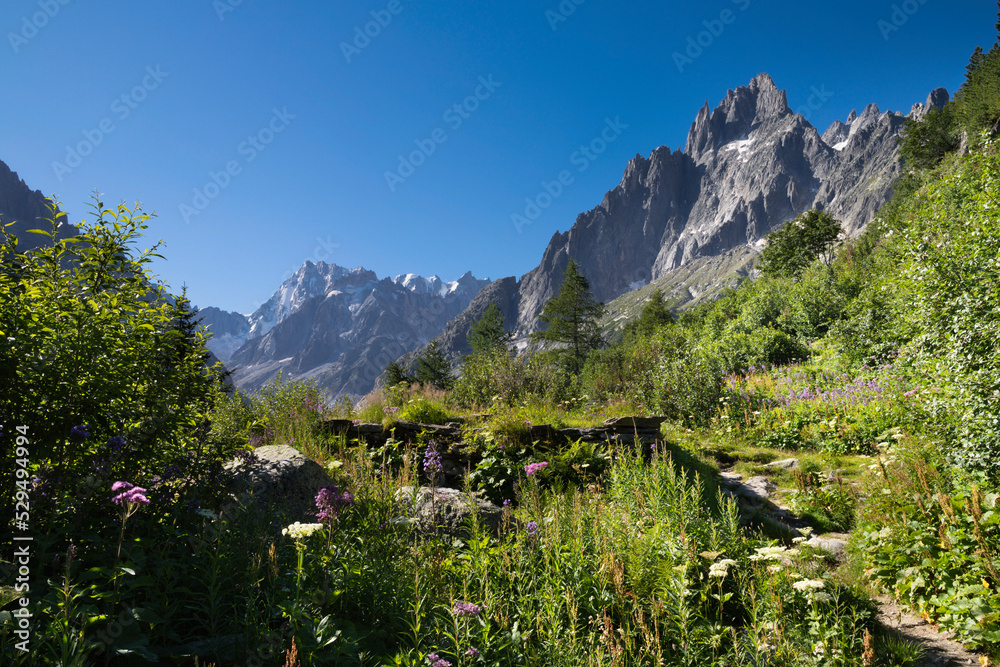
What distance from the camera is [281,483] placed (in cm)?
424

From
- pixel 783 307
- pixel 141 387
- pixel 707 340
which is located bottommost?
pixel 141 387

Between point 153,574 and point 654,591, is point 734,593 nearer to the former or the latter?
point 654,591

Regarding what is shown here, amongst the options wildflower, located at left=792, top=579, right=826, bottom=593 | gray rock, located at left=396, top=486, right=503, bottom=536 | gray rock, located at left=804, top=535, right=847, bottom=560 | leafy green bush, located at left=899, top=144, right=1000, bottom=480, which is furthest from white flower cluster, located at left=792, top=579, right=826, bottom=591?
leafy green bush, located at left=899, top=144, right=1000, bottom=480

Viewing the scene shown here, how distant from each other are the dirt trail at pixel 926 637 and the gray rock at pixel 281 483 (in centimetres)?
481

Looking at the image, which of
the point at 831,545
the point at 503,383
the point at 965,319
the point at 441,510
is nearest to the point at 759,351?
Result: the point at 503,383

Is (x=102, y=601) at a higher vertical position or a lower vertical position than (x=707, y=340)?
lower

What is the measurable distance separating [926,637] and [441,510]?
4.03 metres

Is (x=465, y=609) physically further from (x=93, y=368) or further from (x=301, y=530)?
(x=93, y=368)

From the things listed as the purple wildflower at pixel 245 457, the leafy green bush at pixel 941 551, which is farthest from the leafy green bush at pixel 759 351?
the purple wildflower at pixel 245 457

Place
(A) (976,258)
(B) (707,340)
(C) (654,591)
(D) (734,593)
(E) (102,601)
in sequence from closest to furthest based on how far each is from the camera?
(E) (102,601) → (C) (654,591) → (D) (734,593) → (A) (976,258) → (B) (707,340)

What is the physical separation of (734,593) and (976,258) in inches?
162

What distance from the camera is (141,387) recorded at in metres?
3.24

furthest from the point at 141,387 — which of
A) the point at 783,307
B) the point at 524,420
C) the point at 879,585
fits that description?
the point at 783,307

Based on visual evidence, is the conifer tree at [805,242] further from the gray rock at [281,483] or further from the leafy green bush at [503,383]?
the gray rock at [281,483]
